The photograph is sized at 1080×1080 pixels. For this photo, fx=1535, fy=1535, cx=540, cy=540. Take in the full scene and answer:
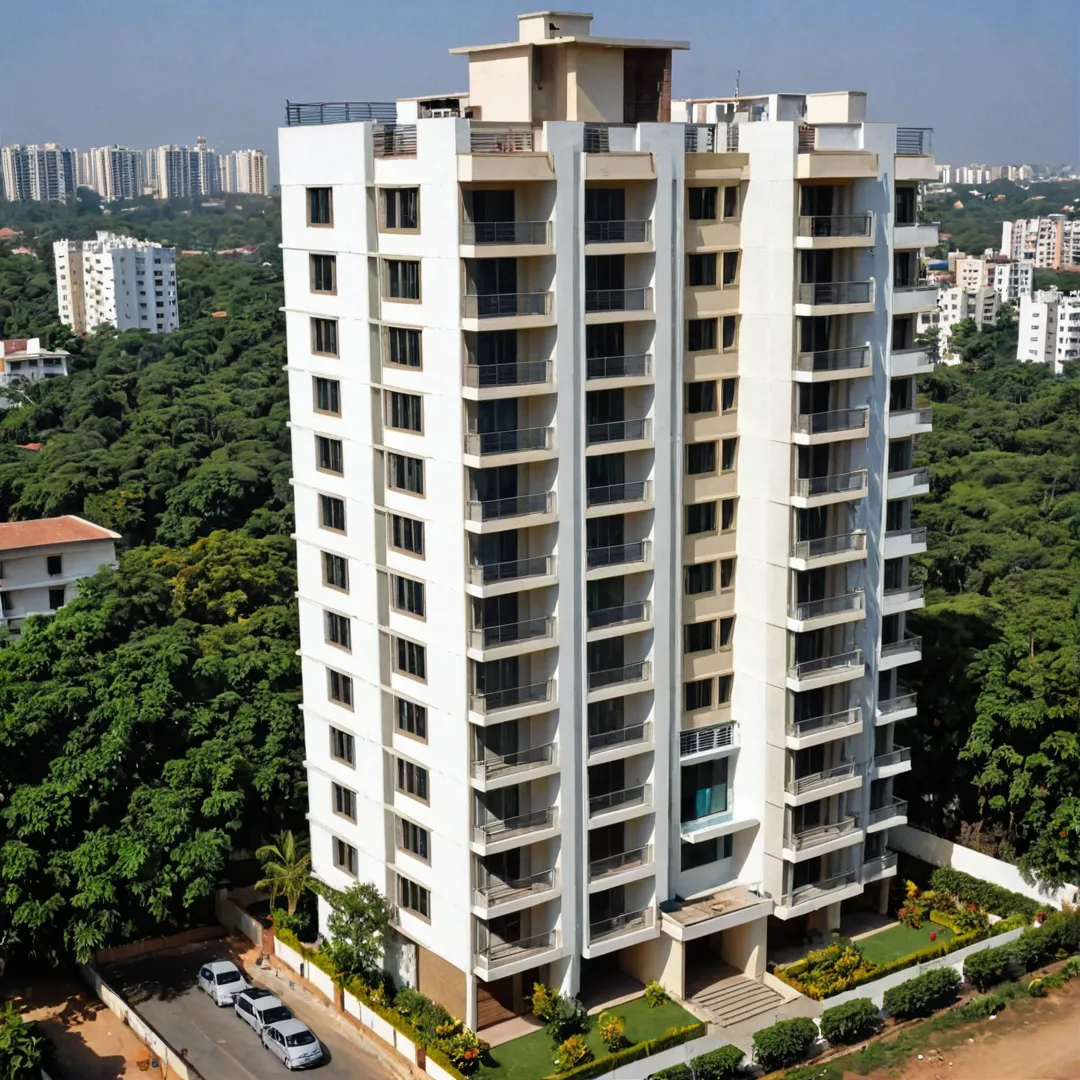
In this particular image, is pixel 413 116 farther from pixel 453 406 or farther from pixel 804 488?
pixel 804 488

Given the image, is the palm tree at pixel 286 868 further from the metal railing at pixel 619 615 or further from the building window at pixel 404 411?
the building window at pixel 404 411

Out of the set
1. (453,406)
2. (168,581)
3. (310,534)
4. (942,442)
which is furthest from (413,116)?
(942,442)

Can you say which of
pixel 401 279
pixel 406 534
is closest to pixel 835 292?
pixel 401 279

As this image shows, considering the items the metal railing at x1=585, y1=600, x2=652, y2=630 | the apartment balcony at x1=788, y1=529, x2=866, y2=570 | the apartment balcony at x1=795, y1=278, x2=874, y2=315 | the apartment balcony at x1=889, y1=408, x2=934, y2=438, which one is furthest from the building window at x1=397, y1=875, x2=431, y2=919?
the apartment balcony at x1=795, y1=278, x2=874, y2=315

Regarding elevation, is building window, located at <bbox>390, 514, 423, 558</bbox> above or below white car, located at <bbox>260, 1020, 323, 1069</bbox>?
above

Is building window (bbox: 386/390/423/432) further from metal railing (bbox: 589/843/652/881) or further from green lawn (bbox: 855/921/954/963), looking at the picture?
green lawn (bbox: 855/921/954/963)

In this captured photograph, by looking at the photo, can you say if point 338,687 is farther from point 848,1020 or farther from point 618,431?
point 848,1020
